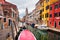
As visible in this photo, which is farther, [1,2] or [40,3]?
[40,3]

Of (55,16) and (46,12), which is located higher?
(46,12)

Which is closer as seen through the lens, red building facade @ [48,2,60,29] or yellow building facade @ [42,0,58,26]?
red building facade @ [48,2,60,29]

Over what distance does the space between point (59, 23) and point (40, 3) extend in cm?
549

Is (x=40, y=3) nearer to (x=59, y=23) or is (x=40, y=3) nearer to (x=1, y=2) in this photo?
(x=59, y=23)

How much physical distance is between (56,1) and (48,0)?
6.30ft

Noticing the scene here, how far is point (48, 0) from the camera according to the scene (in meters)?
14.2

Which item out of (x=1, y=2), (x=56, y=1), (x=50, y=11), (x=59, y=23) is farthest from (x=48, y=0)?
(x=1, y=2)

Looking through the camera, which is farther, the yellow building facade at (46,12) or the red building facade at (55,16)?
the yellow building facade at (46,12)

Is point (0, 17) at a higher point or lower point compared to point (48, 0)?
lower

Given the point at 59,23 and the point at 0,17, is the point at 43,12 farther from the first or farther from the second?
the point at 0,17

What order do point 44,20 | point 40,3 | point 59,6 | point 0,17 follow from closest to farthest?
point 0,17 < point 59,6 < point 44,20 < point 40,3

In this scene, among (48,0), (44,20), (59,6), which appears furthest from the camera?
(44,20)

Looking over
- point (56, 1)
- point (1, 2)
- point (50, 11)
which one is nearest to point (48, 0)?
point (50, 11)

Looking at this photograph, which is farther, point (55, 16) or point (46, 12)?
point (46, 12)
